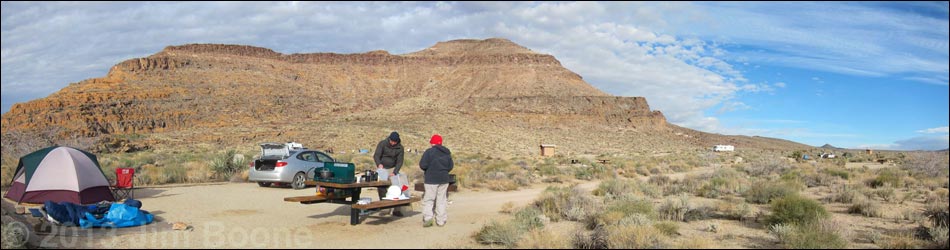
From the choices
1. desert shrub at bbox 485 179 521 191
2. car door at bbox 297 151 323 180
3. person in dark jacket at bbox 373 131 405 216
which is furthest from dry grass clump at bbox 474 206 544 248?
car door at bbox 297 151 323 180

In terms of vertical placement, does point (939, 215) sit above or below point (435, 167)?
below

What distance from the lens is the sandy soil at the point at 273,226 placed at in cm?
788

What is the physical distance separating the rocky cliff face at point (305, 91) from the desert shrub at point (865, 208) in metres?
58.4

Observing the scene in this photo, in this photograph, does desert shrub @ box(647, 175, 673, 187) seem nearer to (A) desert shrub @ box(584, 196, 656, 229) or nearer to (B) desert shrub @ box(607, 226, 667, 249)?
(A) desert shrub @ box(584, 196, 656, 229)

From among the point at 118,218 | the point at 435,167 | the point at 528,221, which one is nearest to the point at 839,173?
the point at 528,221

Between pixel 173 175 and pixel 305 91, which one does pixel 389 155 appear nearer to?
pixel 173 175

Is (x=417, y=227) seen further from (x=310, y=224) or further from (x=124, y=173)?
(x=124, y=173)

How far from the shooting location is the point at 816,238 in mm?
7789

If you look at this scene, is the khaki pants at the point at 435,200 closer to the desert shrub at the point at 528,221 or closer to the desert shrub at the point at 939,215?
the desert shrub at the point at 528,221

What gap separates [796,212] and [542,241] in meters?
4.77

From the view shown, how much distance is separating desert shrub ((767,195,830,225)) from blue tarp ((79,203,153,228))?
33.3ft

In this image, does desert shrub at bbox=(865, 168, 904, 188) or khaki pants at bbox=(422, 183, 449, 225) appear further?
desert shrub at bbox=(865, 168, 904, 188)

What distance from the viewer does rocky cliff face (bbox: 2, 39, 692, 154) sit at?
66.2m

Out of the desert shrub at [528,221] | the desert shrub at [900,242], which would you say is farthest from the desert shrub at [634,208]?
the desert shrub at [900,242]
